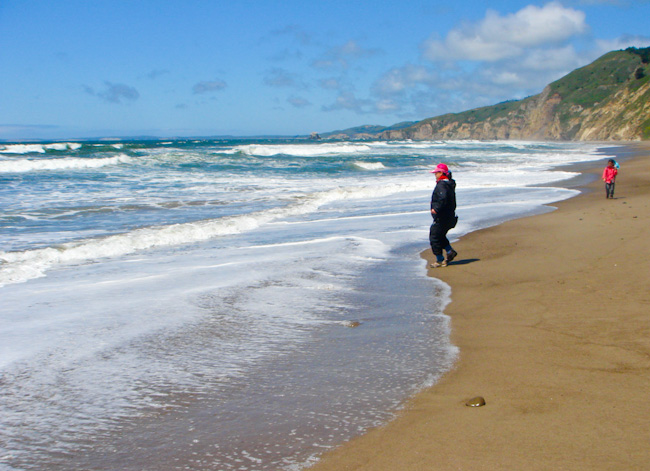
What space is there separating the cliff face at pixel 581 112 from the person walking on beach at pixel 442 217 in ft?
235

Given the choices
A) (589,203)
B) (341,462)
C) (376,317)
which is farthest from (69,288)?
(589,203)

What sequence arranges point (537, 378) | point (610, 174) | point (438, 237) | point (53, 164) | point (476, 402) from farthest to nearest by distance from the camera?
point (53, 164), point (610, 174), point (438, 237), point (537, 378), point (476, 402)

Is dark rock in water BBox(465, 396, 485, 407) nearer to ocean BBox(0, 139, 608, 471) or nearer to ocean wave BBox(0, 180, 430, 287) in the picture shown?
ocean BBox(0, 139, 608, 471)

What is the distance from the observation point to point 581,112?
11912 cm

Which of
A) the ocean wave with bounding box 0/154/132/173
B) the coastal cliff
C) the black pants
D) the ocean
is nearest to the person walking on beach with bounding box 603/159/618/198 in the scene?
the ocean

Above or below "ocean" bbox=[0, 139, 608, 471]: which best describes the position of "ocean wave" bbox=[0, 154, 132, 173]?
above

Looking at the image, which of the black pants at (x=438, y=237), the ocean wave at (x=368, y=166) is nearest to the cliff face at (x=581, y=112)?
the ocean wave at (x=368, y=166)

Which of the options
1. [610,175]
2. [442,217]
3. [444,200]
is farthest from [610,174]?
[442,217]

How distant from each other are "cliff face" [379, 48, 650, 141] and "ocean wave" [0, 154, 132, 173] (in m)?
61.7

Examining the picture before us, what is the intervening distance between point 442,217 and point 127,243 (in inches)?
208

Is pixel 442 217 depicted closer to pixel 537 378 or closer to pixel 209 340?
pixel 209 340

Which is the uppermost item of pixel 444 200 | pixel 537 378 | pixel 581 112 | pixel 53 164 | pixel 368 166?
pixel 581 112

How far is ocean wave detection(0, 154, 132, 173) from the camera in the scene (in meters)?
33.5

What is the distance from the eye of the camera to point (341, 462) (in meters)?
2.64
